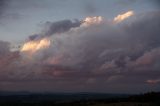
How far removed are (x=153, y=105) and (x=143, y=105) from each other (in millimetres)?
7093

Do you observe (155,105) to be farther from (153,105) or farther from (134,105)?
(134,105)

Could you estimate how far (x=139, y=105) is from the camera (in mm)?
178000

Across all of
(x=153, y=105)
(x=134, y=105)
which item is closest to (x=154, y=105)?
(x=153, y=105)

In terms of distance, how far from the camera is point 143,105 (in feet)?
589

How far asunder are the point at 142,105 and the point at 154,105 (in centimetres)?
736

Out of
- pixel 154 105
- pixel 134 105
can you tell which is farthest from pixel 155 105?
pixel 134 105

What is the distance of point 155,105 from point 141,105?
25.2 feet

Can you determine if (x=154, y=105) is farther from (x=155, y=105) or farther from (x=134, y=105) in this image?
(x=134, y=105)

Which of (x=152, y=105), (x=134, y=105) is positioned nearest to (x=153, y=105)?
(x=152, y=105)

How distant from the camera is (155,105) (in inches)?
6865

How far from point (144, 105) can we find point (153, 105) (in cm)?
678

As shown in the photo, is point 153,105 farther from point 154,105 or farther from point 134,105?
point 134,105

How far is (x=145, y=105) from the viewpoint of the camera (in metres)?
180

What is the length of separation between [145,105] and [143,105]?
1098mm
